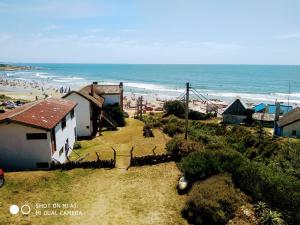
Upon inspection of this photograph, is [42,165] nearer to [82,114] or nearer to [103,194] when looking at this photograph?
[103,194]

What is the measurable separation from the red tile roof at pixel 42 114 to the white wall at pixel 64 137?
109 cm

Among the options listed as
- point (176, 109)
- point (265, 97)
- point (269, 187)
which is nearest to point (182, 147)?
point (269, 187)

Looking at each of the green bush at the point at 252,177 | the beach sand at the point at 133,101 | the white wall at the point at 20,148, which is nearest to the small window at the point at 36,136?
the white wall at the point at 20,148

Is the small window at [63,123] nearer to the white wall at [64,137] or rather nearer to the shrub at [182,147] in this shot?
the white wall at [64,137]

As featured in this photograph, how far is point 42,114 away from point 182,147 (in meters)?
13.1

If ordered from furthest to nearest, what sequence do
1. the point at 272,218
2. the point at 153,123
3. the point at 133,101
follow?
the point at 133,101 < the point at 153,123 < the point at 272,218

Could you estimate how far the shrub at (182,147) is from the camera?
86.0ft

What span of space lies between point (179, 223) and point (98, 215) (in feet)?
15.8

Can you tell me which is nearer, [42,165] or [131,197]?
[131,197]

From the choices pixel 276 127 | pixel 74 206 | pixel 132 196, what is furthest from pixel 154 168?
pixel 276 127

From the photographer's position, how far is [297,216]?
15.0m

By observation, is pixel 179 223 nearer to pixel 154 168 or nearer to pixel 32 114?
pixel 154 168

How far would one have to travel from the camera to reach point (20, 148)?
23.6 m

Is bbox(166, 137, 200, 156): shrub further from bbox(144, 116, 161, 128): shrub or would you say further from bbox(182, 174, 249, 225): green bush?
bbox(144, 116, 161, 128): shrub
